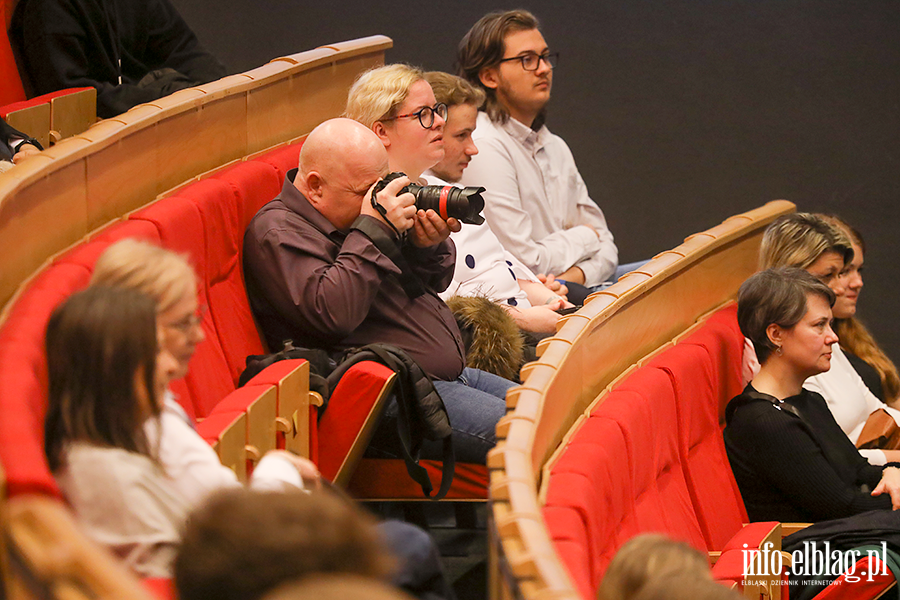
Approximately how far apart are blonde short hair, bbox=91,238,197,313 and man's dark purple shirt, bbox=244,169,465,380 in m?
0.53

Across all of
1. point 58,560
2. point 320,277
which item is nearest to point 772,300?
point 320,277

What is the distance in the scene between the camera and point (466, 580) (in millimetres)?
1730

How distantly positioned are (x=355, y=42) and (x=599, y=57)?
1.34m

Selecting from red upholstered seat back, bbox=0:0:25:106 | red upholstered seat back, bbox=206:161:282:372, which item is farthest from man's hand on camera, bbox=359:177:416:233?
red upholstered seat back, bbox=0:0:25:106

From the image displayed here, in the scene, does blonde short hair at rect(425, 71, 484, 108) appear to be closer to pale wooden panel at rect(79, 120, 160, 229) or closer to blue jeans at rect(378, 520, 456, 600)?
pale wooden panel at rect(79, 120, 160, 229)

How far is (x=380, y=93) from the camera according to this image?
1.86 meters

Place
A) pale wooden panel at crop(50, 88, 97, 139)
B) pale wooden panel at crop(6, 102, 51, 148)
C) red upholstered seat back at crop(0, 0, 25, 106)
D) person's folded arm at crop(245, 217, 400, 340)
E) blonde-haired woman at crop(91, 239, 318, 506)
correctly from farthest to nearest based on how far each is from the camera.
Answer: red upholstered seat back at crop(0, 0, 25, 106) < pale wooden panel at crop(50, 88, 97, 139) < pale wooden panel at crop(6, 102, 51, 148) < person's folded arm at crop(245, 217, 400, 340) < blonde-haired woman at crop(91, 239, 318, 506)

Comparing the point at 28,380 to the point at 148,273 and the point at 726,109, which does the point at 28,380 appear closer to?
the point at 148,273

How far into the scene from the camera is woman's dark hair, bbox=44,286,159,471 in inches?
33.8

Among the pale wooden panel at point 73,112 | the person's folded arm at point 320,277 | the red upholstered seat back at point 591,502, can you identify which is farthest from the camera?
the pale wooden panel at point 73,112

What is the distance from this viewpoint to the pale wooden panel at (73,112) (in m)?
2.06

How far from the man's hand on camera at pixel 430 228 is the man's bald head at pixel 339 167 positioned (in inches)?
3.8

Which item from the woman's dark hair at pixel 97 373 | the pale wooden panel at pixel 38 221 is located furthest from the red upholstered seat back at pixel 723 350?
the woman's dark hair at pixel 97 373

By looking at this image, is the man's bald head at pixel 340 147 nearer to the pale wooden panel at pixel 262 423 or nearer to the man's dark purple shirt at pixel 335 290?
the man's dark purple shirt at pixel 335 290
